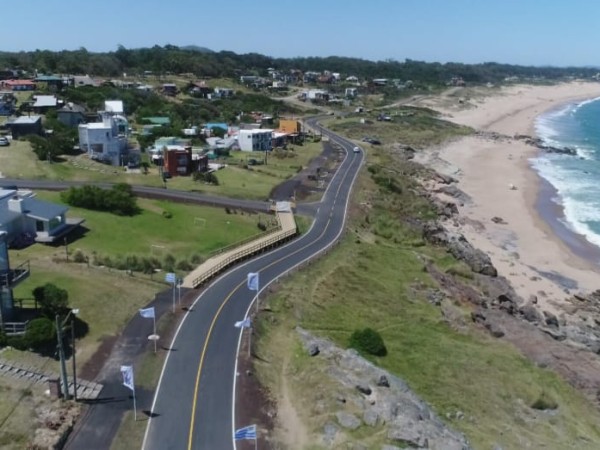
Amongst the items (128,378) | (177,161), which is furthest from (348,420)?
(177,161)

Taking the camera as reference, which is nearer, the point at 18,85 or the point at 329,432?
the point at 329,432

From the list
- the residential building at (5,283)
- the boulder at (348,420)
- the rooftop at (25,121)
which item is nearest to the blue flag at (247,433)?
the boulder at (348,420)

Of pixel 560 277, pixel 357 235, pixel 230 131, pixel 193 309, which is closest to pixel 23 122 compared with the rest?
pixel 230 131

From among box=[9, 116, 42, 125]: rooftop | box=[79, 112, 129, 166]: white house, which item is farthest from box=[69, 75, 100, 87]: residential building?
box=[79, 112, 129, 166]: white house

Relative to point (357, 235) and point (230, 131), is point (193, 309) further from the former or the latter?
point (230, 131)

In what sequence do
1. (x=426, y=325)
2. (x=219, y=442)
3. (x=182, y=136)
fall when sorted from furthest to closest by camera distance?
(x=182, y=136), (x=426, y=325), (x=219, y=442)

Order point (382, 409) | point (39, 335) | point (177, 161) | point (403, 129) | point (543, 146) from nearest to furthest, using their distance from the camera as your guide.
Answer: point (382, 409)
point (39, 335)
point (177, 161)
point (543, 146)
point (403, 129)

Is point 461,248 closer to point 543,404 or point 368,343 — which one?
point 368,343
